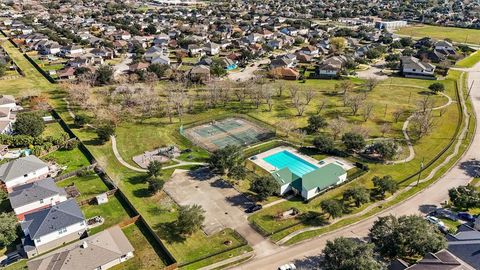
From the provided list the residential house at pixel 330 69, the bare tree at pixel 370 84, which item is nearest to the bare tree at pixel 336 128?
the bare tree at pixel 370 84

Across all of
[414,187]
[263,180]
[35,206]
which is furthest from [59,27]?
[414,187]

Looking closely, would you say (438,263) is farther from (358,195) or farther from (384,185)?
(384,185)

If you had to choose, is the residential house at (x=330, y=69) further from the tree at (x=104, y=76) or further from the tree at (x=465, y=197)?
the tree at (x=465, y=197)

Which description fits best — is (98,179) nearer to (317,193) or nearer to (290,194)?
(290,194)

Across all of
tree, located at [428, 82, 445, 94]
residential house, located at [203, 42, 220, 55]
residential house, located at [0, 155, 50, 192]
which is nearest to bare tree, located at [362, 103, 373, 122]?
tree, located at [428, 82, 445, 94]

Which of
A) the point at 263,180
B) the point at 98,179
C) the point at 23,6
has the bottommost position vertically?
the point at 98,179

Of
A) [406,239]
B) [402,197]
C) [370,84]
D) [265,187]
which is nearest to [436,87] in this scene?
[370,84]

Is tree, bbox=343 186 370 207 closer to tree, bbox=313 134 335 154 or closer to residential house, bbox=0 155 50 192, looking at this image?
tree, bbox=313 134 335 154
